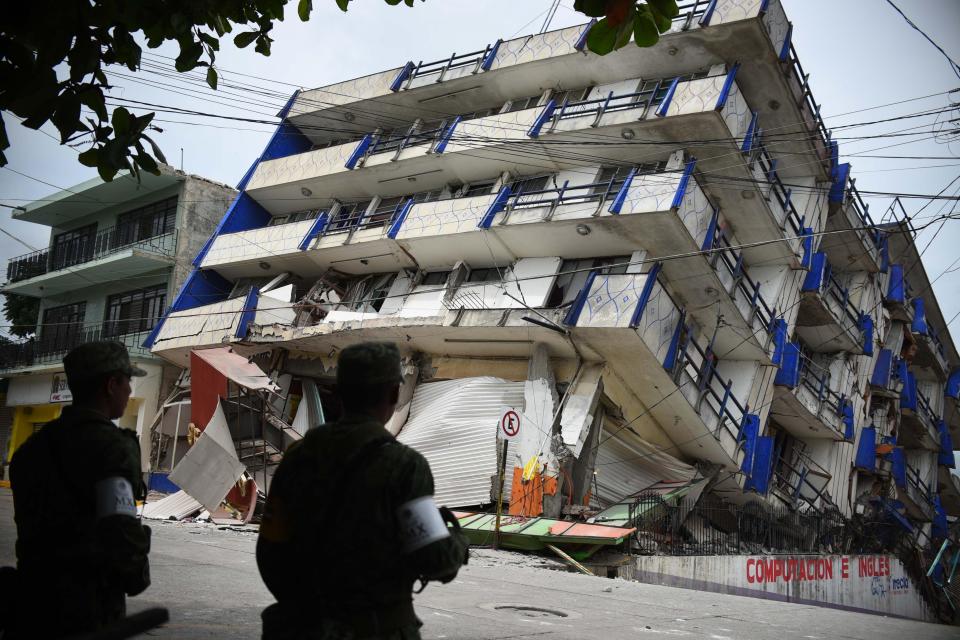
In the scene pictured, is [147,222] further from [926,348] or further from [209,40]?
[926,348]

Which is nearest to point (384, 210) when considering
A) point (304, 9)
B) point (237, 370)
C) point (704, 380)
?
point (237, 370)

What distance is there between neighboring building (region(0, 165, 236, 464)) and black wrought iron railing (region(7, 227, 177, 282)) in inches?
1.7

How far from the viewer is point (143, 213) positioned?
99.8 feet

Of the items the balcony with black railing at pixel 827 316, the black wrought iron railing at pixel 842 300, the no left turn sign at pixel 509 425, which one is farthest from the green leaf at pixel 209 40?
the black wrought iron railing at pixel 842 300

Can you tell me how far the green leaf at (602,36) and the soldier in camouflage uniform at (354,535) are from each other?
2.11 metres

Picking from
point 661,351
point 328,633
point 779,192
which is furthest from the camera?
point 779,192

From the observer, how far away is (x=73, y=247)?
33.1 metres

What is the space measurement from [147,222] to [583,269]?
61.8 ft

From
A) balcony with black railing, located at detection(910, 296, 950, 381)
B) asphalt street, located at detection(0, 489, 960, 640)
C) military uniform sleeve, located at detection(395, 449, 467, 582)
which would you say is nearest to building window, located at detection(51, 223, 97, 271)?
asphalt street, located at detection(0, 489, 960, 640)

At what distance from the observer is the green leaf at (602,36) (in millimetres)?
3930

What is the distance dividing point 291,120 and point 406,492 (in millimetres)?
27271

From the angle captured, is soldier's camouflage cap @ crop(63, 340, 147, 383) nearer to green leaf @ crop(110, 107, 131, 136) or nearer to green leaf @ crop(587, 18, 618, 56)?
green leaf @ crop(110, 107, 131, 136)

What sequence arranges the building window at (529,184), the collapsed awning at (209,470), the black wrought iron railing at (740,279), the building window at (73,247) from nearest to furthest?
the collapsed awning at (209,470) < the black wrought iron railing at (740,279) < the building window at (529,184) < the building window at (73,247)

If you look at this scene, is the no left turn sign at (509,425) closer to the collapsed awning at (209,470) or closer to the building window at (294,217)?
the collapsed awning at (209,470)
